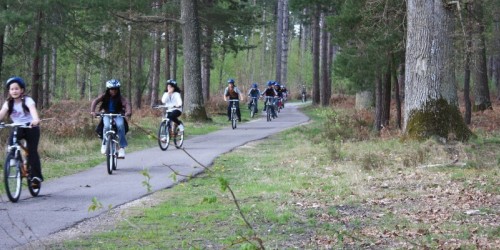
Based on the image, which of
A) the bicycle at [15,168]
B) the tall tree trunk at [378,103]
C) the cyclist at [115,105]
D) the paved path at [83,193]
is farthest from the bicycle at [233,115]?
the bicycle at [15,168]

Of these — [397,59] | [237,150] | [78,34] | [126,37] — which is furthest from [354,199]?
[126,37]

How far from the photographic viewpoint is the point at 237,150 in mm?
18906

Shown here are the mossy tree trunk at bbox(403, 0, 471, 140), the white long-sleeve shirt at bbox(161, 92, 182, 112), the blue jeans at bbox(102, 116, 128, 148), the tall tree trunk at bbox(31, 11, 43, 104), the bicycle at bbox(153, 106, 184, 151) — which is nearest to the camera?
the blue jeans at bbox(102, 116, 128, 148)

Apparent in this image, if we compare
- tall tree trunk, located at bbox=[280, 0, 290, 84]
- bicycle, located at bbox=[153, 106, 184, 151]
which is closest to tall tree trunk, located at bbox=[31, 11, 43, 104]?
bicycle, located at bbox=[153, 106, 184, 151]

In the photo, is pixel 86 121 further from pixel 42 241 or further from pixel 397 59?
pixel 42 241

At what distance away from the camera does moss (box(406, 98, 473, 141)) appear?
52.3 feet

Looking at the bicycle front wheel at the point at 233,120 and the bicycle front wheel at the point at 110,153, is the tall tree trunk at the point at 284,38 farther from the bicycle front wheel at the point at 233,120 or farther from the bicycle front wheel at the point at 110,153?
the bicycle front wheel at the point at 110,153

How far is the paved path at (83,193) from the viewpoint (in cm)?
852

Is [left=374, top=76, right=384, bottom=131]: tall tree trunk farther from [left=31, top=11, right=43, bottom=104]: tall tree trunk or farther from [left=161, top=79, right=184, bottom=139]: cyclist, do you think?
[left=31, top=11, right=43, bottom=104]: tall tree trunk

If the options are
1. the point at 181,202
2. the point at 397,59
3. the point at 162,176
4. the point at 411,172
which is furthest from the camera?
the point at 397,59

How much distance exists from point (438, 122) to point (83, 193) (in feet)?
27.0

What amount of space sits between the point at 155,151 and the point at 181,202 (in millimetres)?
8264

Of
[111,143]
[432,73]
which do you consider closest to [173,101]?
[111,143]

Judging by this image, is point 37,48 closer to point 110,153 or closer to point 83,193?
point 110,153
